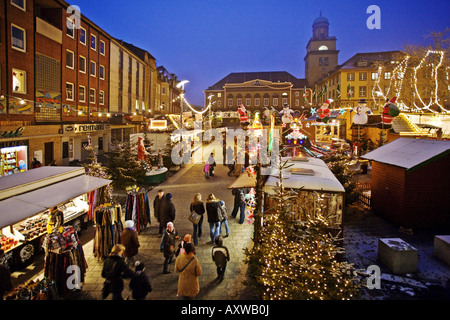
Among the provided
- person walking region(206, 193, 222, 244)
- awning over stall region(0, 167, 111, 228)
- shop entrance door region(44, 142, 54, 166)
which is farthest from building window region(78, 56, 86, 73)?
person walking region(206, 193, 222, 244)

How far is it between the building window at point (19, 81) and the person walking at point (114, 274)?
689 inches

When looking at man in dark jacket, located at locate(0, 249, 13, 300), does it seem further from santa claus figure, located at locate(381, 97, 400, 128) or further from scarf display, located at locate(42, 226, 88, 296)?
santa claus figure, located at locate(381, 97, 400, 128)

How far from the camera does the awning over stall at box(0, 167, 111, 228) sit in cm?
615

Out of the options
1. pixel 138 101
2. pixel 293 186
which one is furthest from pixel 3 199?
pixel 138 101

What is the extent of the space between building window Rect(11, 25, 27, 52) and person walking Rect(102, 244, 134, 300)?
1821 cm

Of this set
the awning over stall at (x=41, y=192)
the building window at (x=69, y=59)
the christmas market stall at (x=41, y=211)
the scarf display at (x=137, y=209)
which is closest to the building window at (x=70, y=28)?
the building window at (x=69, y=59)

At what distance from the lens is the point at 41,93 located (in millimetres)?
19703

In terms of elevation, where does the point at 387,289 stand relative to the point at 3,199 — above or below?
below

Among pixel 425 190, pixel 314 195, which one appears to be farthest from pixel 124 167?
pixel 425 190

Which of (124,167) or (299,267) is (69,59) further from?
(299,267)

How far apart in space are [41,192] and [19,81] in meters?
14.5
